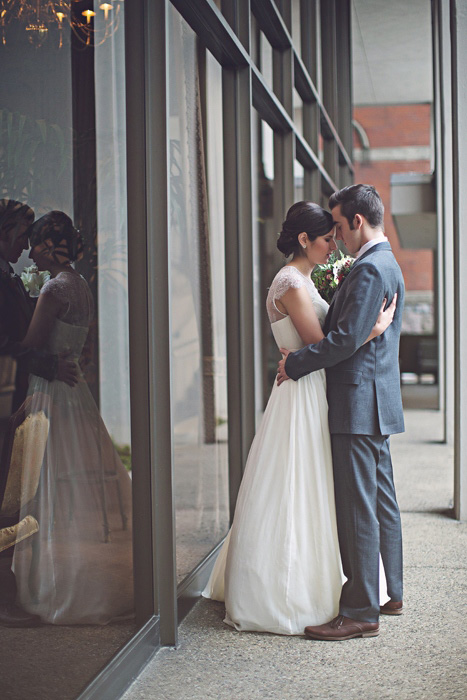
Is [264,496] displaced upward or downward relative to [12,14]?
downward

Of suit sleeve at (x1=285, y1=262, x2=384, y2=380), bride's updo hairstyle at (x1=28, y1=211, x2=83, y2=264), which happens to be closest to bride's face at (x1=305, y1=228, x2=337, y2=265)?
suit sleeve at (x1=285, y1=262, x2=384, y2=380)

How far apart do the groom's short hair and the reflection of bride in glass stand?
50.7 inches

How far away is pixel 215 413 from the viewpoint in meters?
4.14

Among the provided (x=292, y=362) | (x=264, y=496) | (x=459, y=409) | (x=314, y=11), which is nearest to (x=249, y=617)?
(x=264, y=496)

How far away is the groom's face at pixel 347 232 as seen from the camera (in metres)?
3.29

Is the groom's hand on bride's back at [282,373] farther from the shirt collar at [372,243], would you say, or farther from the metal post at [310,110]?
the metal post at [310,110]

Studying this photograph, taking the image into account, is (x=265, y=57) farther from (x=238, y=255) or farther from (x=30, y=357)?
(x=30, y=357)

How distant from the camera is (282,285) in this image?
333 centimetres

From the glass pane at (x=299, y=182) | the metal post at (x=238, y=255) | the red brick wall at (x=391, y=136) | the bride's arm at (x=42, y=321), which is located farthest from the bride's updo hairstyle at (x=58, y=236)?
the red brick wall at (x=391, y=136)

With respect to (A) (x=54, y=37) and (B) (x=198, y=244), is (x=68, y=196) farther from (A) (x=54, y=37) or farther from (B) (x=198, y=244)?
(B) (x=198, y=244)

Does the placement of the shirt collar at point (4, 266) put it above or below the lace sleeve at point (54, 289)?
above

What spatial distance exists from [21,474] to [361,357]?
165cm

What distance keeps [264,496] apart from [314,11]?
6.62m

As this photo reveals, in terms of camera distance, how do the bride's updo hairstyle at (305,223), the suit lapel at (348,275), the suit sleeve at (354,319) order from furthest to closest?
the bride's updo hairstyle at (305,223), the suit lapel at (348,275), the suit sleeve at (354,319)
